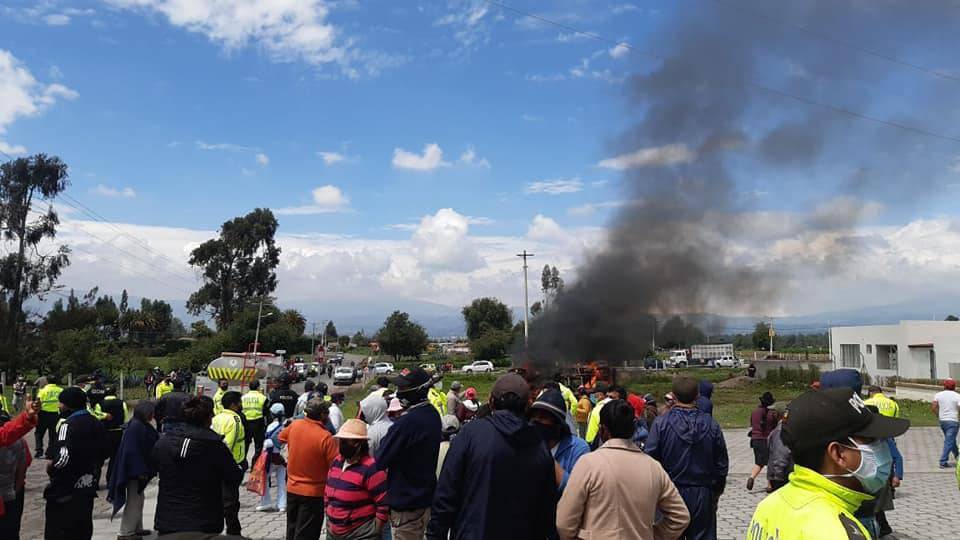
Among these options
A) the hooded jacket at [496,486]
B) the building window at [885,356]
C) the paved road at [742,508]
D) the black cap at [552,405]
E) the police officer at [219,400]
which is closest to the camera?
the hooded jacket at [496,486]

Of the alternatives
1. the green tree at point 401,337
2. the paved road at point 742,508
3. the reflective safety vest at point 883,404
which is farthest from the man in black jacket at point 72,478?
the green tree at point 401,337

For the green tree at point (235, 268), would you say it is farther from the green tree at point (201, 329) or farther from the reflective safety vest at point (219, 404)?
the reflective safety vest at point (219, 404)

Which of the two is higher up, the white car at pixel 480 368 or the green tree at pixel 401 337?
the green tree at pixel 401 337

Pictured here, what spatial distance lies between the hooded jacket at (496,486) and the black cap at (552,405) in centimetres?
46

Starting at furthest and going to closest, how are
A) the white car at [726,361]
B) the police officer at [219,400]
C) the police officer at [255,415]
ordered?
the white car at [726,361], the police officer at [255,415], the police officer at [219,400]

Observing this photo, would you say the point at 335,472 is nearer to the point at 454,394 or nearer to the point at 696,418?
the point at 696,418

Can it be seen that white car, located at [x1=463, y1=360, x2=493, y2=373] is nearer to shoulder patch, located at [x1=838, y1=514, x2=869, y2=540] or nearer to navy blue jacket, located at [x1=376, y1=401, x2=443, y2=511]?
navy blue jacket, located at [x1=376, y1=401, x2=443, y2=511]

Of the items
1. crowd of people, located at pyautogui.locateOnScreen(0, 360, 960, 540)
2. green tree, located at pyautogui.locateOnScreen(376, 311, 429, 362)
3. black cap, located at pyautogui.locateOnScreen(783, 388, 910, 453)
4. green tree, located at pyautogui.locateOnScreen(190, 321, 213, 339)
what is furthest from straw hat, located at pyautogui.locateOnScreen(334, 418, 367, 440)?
green tree, located at pyautogui.locateOnScreen(190, 321, 213, 339)

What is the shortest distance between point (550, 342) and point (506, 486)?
24268 mm

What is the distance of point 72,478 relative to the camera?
575cm

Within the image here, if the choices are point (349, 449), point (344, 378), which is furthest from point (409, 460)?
point (344, 378)

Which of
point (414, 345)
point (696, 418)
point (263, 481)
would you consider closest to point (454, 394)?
point (263, 481)

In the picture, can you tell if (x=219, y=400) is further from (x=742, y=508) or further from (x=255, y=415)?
(x=742, y=508)

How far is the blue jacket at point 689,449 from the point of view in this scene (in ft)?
17.7
